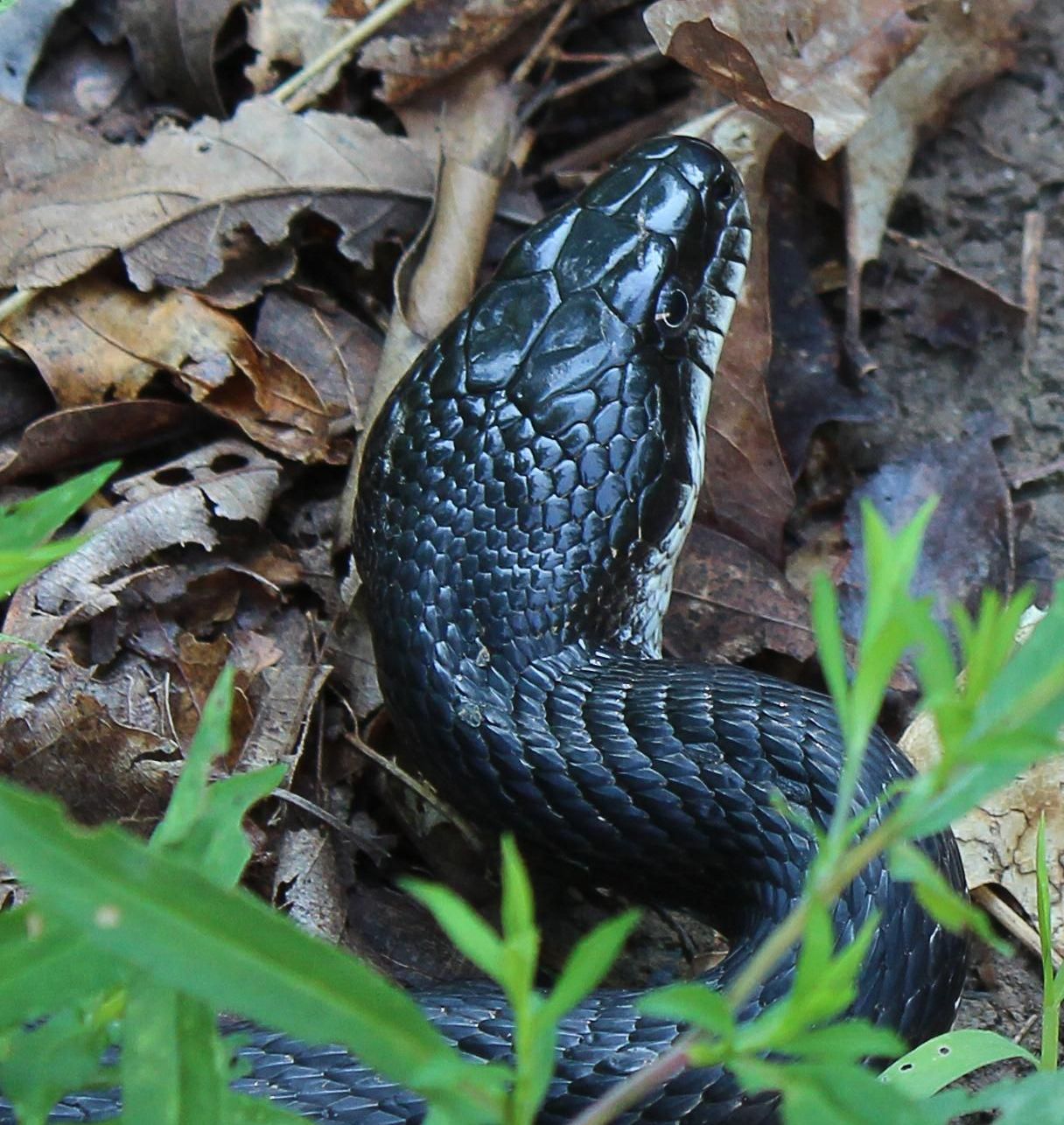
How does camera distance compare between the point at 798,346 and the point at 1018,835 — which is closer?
the point at 1018,835

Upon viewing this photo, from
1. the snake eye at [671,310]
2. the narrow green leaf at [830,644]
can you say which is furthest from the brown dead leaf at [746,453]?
the narrow green leaf at [830,644]

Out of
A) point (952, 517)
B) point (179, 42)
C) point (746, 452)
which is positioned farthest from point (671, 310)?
point (179, 42)

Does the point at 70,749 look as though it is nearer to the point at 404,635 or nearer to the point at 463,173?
the point at 404,635

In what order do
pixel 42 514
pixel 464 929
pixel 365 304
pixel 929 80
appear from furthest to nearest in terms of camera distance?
pixel 929 80 → pixel 365 304 → pixel 42 514 → pixel 464 929

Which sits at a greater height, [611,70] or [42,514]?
[611,70]

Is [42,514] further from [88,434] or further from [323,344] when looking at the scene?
[323,344]

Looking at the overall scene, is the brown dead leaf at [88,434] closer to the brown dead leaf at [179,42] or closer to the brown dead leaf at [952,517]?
the brown dead leaf at [179,42]

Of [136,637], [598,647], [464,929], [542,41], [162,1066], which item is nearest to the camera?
[464,929]
